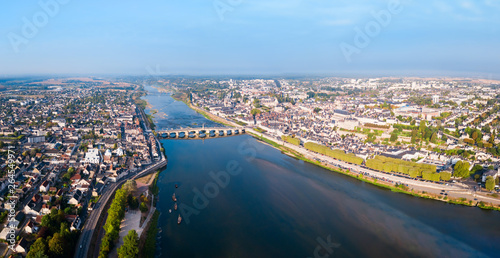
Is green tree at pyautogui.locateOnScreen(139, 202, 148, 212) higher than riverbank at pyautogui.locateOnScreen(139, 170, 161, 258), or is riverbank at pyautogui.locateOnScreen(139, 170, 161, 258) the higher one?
green tree at pyautogui.locateOnScreen(139, 202, 148, 212)

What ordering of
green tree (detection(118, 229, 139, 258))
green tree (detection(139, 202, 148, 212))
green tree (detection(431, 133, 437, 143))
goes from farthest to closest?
1. green tree (detection(431, 133, 437, 143))
2. green tree (detection(139, 202, 148, 212))
3. green tree (detection(118, 229, 139, 258))

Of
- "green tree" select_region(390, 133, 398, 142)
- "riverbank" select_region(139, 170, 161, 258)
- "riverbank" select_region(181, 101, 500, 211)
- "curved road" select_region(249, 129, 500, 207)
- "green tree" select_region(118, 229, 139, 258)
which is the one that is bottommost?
"riverbank" select_region(181, 101, 500, 211)

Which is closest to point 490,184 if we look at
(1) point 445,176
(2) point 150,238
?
(1) point 445,176

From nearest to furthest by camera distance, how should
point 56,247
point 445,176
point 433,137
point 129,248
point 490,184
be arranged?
point 56,247 → point 129,248 → point 490,184 → point 445,176 → point 433,137

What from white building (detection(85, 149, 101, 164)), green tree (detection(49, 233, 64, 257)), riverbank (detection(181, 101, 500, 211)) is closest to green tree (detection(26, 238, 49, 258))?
green tree (detection(49, 233, 64, 257))

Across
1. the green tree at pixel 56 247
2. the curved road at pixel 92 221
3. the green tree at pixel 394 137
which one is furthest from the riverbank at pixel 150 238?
the green tree at pixel 394 137

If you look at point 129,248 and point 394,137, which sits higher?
point 129,248

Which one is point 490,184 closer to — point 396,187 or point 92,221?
point 396,187

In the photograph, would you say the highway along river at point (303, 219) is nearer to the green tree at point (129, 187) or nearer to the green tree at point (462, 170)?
the green tree at point (129, 187)

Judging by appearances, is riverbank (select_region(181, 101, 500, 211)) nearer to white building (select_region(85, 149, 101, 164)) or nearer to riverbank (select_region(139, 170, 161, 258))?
riverbank (select_region(139, 170, 161, 258))
